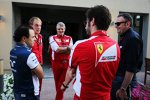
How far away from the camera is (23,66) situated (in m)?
3.31

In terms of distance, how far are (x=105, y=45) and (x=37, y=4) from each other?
30.2 feet

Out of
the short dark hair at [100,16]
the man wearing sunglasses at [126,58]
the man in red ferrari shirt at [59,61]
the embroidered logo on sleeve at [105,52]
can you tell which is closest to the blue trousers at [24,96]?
the man wearing sunglasses at [126,58]

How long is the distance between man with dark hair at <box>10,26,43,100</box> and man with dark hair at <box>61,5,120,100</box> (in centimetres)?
72

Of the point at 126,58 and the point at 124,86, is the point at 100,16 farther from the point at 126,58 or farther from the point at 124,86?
the point at 124,86

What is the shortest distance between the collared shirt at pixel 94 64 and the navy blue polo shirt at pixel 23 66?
77 centimetres

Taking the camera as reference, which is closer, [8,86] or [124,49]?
[124,49]

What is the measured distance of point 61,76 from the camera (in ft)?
20.0

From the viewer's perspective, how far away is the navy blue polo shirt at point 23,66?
3297mm

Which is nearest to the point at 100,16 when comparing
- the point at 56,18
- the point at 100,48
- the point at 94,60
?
the point at 100,48

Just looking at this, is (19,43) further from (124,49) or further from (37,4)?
(37,4)

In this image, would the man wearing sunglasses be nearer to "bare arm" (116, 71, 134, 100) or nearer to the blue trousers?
"bare arm" (116, 71, 134, 100)

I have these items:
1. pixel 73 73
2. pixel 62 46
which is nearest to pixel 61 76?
pixel 62 46

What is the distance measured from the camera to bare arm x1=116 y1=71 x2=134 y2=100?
357 cm

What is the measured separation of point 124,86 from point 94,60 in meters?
1.16
